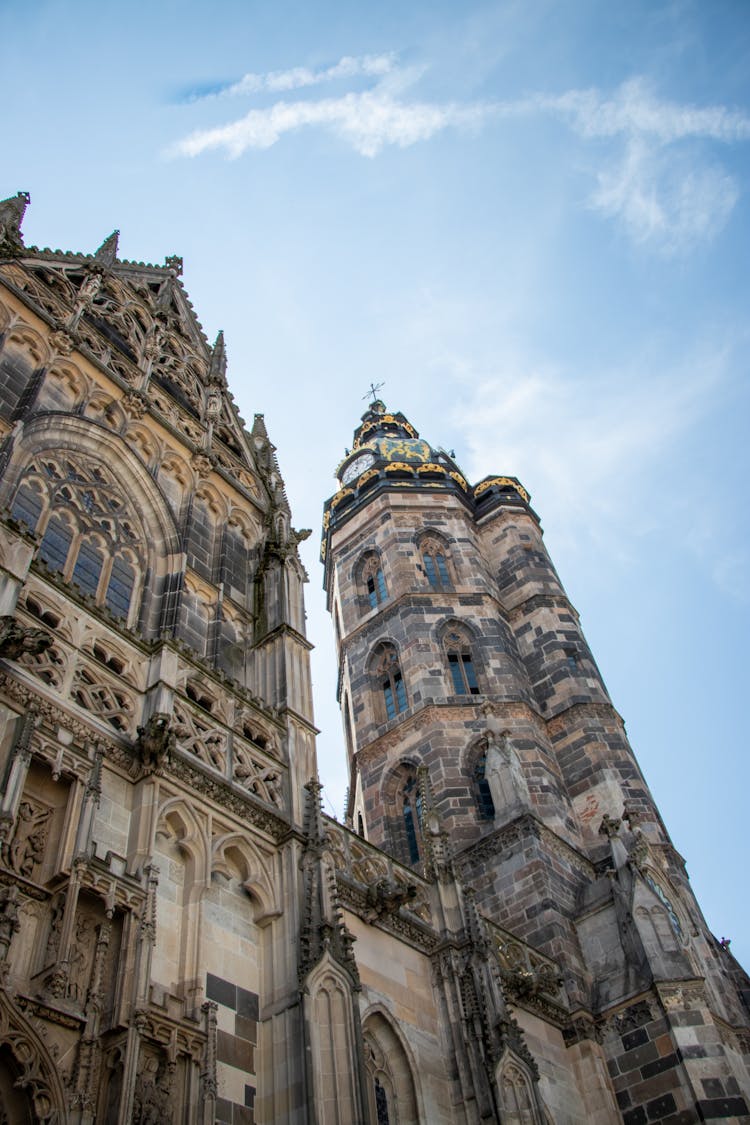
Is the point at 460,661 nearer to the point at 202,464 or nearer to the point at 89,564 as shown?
the point at 202,464

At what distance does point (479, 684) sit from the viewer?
25578 mm

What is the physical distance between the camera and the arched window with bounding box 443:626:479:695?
84.1 feet

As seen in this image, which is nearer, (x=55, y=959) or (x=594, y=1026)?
(x=55, y=959)

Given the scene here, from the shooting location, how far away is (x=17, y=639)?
1002 centimetres

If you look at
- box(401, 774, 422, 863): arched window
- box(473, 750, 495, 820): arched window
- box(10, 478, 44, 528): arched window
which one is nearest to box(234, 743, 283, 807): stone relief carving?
box(10, 478, 44, 528): arched window

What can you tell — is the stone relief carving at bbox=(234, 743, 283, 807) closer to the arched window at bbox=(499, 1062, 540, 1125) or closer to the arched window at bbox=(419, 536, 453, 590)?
the arched window at bbox=(499, 1062, 540, 1125)

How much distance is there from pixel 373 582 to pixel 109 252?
1238cm

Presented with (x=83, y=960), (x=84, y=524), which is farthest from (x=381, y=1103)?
(x=84, y=524)

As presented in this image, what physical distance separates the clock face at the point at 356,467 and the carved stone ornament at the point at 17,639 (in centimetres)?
2575

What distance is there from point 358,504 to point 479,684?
938 cm

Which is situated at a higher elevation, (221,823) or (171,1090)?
(221,823)

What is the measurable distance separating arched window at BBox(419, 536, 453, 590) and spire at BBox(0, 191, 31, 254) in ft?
48.5

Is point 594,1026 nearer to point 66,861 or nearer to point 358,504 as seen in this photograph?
point 66,861

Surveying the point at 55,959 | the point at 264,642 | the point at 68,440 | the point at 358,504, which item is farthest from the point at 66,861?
the point at 358,504
